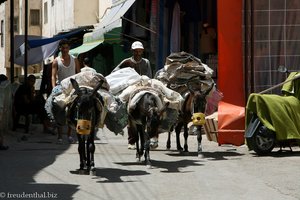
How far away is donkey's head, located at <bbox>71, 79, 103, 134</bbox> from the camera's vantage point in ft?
32.9

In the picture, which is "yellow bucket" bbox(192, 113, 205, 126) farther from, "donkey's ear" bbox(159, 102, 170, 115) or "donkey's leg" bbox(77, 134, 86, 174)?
"donkey's leg" bbox(77, 134, 86, 174)

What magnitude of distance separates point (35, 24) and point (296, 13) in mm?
39334

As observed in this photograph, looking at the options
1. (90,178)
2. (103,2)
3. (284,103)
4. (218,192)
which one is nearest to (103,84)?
(90,178)

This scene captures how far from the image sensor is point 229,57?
14.5m

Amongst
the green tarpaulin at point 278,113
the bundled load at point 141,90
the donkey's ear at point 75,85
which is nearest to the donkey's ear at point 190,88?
the bundled load at point 141,90

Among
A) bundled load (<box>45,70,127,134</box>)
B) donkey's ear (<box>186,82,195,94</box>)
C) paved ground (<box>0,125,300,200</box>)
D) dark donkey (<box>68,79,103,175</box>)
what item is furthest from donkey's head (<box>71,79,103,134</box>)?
donkey's ear (<box>186,82,195,94</box>)

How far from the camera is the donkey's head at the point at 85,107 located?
10.0 meters

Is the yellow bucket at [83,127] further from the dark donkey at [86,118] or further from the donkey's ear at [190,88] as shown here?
the donkey's ear at [190,88]

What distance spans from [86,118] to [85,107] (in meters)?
0.16

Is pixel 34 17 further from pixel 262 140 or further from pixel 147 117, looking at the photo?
pixel 147 117

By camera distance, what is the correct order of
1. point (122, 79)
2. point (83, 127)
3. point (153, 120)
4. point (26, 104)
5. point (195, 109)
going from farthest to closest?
point (26, 104) → point (195, 109) → point (122, 79) → point (153, 120) → point (83, 127)

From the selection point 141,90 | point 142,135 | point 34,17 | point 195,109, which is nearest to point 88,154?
point 142,135

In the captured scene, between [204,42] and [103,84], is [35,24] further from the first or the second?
[103,84]

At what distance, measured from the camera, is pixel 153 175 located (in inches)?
416
